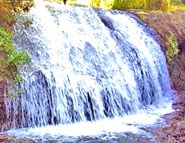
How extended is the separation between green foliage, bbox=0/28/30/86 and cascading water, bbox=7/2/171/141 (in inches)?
24.5

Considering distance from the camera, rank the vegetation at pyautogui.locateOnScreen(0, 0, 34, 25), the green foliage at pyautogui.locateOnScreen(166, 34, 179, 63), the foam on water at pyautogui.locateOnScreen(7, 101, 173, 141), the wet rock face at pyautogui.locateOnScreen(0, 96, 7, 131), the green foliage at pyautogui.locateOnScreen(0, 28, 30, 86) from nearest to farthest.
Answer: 1. the green foliage at pyautogui.locateOnScreen(0, 28, 30, 86)
2. the foam on water at pyautogui.locateOnScreen(7, 101, 173, 141)
3. the wet rock face at pyautogui.locateOnScreen(0, 96, 7, 131)
4. the vegetation at pyautogui.locateOnScreen(0, 0, 34, 25)
5. the green foliage at pyautogui.locateOnScreen(166, 34, 179, 63)

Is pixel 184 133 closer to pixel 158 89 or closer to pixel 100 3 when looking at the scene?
pixel 158 89

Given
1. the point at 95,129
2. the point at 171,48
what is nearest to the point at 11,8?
the point at 95,129

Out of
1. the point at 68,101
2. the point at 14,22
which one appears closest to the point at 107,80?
the point at 68,101

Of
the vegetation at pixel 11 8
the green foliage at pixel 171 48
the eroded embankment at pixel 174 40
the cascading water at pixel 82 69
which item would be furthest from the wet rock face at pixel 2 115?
the green foliage at pixel 171 48

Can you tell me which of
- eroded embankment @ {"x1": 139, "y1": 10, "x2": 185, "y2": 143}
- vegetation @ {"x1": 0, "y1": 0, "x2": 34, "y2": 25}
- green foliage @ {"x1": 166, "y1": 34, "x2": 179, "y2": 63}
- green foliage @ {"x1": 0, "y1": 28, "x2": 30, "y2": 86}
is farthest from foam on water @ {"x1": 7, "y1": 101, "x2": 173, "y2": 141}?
green foliage @ {"x1": 166, "y1": 34, "x2": 179, "y2": 63}

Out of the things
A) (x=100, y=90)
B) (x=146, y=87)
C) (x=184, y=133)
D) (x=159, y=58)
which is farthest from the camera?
(x=159, y=58)

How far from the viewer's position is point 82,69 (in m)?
11.2

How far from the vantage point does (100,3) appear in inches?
693

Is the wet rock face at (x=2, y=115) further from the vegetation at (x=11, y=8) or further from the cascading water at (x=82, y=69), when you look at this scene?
the vegetation at (x=11, y=8)

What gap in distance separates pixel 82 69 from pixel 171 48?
577 centimetres

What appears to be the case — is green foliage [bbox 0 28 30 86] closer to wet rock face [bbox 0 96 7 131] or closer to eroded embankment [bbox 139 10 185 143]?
wet rock face [bbox 0 96 7 131]

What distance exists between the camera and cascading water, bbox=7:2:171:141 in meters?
9.91

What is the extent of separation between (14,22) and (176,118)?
4641mm
